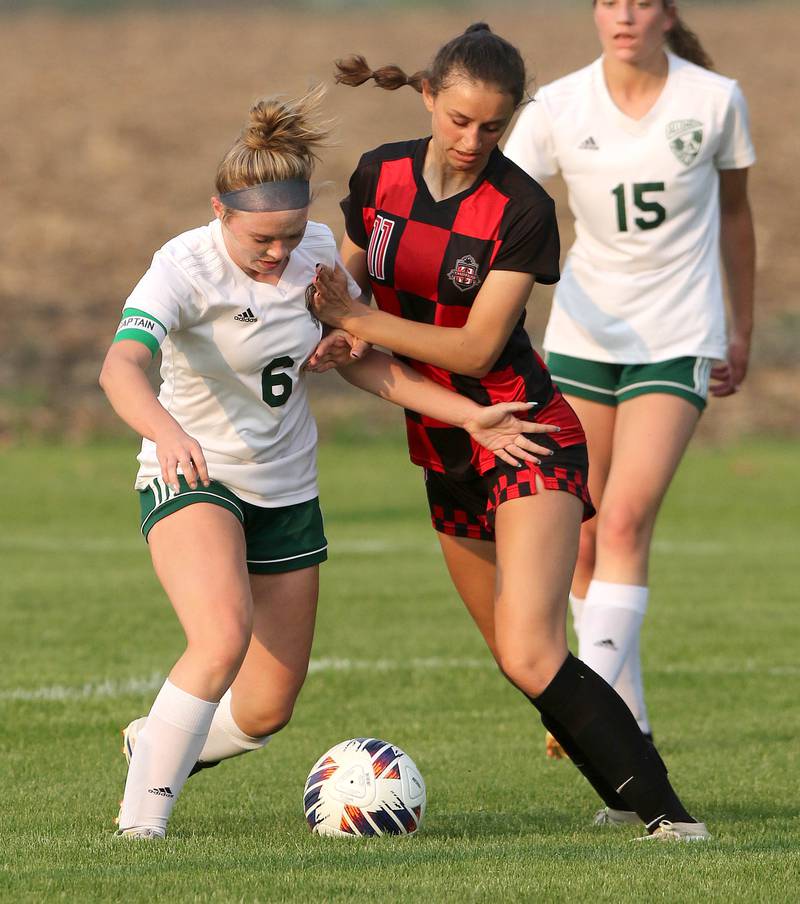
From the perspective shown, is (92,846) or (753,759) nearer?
(92,846)

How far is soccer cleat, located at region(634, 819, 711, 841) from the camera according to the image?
16.4ft

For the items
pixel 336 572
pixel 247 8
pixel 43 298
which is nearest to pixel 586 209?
pixel 336 572

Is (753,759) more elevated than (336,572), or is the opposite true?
(753,759)

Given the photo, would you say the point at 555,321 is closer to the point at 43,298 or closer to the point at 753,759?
the point at 753,759

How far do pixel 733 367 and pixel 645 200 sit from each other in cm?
91

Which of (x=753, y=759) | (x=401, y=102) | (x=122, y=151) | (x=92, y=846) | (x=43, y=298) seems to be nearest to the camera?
(x=92, y=846)

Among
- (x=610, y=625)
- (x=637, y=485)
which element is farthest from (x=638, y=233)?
(x=610, y=625)

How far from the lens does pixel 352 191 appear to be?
5426 mm

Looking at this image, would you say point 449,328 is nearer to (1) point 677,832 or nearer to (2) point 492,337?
(2) point 492,337

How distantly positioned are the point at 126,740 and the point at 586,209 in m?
2.68

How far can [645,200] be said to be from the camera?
6648 millimetres

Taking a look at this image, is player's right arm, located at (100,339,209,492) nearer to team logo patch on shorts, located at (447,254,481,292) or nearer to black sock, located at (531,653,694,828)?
team logo patch on shorts, located at (447,254,481,292)

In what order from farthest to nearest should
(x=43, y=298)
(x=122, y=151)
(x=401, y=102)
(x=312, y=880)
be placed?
(x=401, y=102)
(x=122, y=151)
(x=43, y=298)
(x=312, y=880)

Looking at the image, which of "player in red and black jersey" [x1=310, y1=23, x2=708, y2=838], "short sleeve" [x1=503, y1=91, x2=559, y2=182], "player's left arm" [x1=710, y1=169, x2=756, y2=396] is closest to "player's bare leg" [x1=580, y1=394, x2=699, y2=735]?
"player's left arm" [x1=710, y1=169, x2=756, y2=396]
